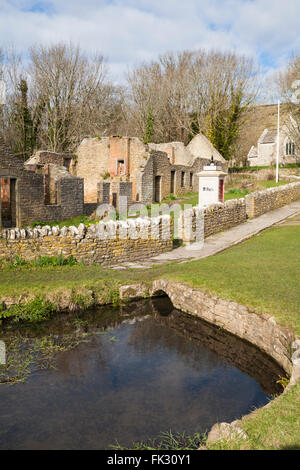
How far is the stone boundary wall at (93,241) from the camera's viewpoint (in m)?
10.6

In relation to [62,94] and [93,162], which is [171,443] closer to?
[93,162]

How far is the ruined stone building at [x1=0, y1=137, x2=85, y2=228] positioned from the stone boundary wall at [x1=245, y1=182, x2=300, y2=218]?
9861mm

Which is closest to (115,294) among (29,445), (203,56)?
(29,445)

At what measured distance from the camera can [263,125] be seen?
231 ft

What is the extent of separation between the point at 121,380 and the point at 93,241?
6.09m

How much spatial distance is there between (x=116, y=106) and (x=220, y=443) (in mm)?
47996

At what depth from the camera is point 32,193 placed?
1984 centimetres

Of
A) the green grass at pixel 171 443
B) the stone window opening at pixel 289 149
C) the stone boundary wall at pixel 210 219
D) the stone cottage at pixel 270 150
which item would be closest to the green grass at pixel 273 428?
the green grass at pixel 171 443

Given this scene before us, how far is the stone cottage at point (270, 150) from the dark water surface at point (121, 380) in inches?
2087

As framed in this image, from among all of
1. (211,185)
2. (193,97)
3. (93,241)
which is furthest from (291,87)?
(93,241)

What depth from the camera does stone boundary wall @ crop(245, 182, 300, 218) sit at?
2128 cm

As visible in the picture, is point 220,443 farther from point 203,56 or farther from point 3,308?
point 203,56

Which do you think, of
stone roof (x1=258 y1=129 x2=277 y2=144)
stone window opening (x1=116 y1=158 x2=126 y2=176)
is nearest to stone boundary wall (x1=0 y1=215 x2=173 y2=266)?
stone window opening (x1=116 y1=158 x2=126 y2=176)

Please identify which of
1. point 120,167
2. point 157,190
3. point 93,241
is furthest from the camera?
point 120,167
